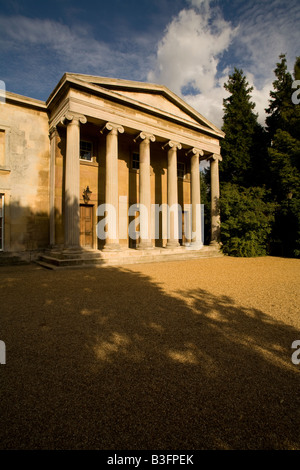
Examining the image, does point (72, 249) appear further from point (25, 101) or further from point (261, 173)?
point (261, 173)

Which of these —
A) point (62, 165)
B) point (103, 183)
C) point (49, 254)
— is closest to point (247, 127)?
point (103, 183)

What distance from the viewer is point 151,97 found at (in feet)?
50.8

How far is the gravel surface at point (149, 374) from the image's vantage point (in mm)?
1881

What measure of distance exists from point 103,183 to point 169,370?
14103 millimetres

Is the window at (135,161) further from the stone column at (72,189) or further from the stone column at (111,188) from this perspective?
the stone column at (72,189)

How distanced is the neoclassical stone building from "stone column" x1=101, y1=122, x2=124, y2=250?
0.17 feet

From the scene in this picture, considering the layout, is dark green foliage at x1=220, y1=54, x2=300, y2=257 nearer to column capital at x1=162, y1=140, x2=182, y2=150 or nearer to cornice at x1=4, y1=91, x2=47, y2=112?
column capital at x1=162, y1=140, x2=182, y2=150

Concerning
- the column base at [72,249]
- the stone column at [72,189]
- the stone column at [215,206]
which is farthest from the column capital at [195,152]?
the column base at [72,249]

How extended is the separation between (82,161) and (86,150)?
2.88 ft

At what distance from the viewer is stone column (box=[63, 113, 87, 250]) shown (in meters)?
11.5

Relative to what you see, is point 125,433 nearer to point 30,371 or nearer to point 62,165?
point 30,371

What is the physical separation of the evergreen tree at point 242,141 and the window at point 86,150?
12631 mm

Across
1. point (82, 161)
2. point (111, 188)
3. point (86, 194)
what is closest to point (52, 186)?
point (86, 194)

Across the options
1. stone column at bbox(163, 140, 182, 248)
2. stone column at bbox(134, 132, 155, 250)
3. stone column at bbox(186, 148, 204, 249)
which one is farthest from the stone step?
stone column at bbox(186, 148, 204, 249)
